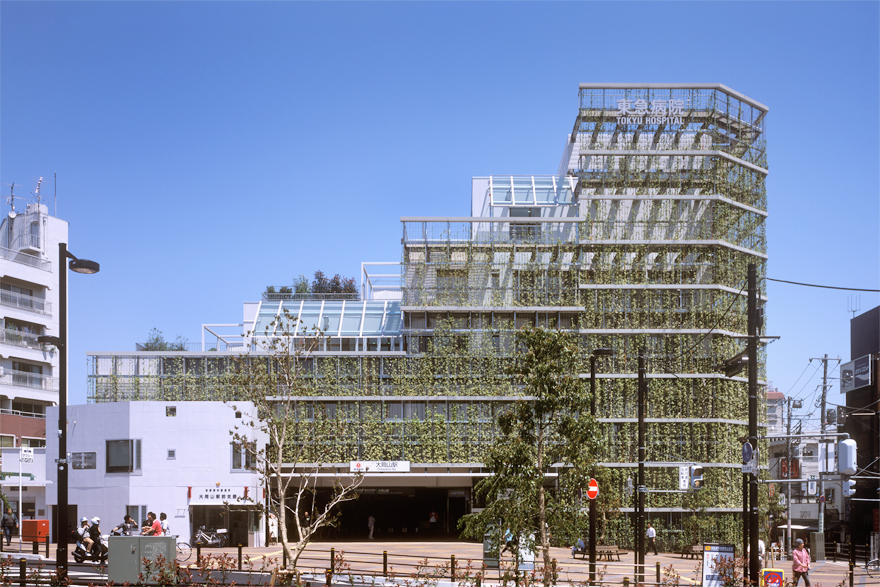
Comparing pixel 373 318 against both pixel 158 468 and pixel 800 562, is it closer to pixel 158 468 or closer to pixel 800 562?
pixel 158 468

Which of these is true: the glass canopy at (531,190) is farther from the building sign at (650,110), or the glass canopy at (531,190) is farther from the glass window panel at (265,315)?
the glass window panel at (265,315)

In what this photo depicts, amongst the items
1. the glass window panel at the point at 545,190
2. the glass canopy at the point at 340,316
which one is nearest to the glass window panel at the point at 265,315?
the glass canopy at the point at 340,316

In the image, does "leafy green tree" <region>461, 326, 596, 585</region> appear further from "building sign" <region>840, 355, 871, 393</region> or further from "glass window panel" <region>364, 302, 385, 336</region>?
"building sign" <region>840, 355, 871, 393</region>

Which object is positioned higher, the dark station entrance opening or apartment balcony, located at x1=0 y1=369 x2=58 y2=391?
apartment balcony, located at x1=0 y1=369 x2=58 y2=391

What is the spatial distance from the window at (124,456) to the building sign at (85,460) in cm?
75

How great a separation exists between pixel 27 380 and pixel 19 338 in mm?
3207

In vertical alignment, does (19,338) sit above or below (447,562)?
above

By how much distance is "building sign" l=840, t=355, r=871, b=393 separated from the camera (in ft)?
214

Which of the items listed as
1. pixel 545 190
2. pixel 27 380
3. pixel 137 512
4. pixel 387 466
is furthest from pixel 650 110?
pixel 27 380

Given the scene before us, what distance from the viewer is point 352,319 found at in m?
64.1

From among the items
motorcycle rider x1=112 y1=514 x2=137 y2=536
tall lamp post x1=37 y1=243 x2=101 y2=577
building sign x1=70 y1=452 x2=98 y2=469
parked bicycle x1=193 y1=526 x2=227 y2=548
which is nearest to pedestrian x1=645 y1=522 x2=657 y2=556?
parked bicycle x1=193 y1=526 x2=227 y2=548

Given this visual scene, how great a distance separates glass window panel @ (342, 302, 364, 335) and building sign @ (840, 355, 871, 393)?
34.7 m

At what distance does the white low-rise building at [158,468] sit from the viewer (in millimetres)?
47406

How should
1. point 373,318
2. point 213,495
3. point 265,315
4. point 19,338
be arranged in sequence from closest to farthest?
point 213,495
point 373,318
point 265,315
point 19,338
